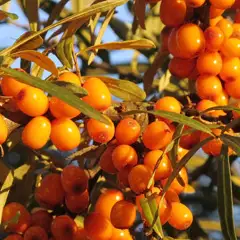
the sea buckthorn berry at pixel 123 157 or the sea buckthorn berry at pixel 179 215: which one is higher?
the sea buckthorn berry at pixel 123 157

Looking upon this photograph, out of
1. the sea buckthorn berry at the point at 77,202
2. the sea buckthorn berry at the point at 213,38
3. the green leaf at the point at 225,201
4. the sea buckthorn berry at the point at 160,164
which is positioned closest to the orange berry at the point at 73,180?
the sea buckthorn berry at the point at 77,202

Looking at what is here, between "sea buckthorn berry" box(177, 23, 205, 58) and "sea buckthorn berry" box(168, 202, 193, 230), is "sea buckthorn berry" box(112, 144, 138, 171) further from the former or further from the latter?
"sea buckthorn berry" box(177, 23, 205, 58)

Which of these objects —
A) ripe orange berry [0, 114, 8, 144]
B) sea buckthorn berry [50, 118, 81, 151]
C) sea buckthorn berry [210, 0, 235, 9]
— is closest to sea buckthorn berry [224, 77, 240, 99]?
sea buckthorn berry [210, 0, 235, 9]

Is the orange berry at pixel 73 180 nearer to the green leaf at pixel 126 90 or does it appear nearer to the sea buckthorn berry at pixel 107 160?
the sea buckthorn berry at pixel 107 160

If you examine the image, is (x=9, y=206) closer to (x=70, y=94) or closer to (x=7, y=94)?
(x=7, y=94)

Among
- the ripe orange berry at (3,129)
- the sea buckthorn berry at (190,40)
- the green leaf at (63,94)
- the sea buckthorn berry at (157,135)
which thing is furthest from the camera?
the sea buckthorn berry at (190,40)
